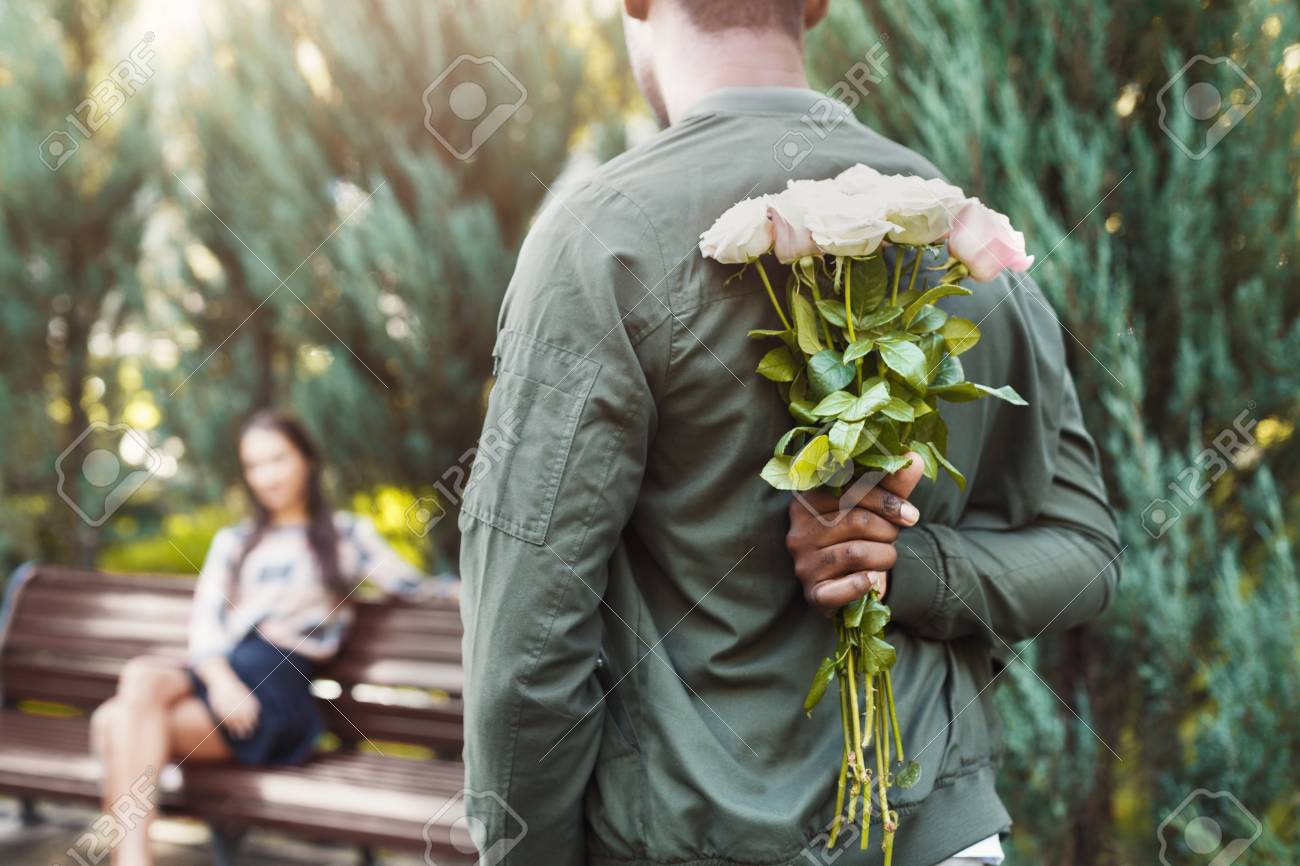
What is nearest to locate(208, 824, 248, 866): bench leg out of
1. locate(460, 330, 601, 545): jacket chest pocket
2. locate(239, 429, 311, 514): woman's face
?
locate(239, 429, 311, 514): woman's face

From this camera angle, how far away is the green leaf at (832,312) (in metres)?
1.42

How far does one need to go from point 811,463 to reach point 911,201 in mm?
345

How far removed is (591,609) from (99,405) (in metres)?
5.51

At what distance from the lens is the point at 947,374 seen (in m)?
1.46

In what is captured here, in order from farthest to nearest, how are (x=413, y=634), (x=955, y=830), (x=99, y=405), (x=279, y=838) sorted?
(x=99, y=405), (x=279, y=838), (x=413, y=634), (x=955, y=830)

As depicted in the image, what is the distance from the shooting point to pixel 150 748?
3766 mm

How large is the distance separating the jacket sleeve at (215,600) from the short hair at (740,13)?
3.26 metres

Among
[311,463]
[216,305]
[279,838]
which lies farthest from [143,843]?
[216,305]

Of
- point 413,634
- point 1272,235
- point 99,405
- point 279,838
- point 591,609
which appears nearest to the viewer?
point 591,609

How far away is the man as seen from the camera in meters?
→ 1.36

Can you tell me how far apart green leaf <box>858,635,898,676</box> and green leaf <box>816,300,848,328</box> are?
41cm

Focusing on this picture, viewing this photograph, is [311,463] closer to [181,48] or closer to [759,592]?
[181,48]

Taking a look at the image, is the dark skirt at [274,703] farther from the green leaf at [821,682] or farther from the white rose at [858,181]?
the white rose at [858,181]

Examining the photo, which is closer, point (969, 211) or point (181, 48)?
point (969, 211)
